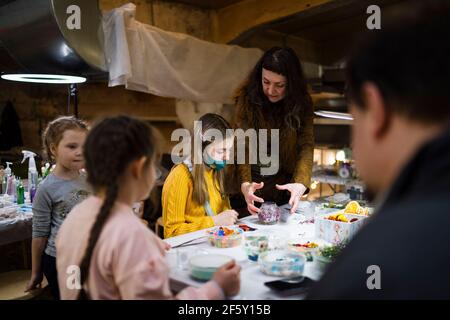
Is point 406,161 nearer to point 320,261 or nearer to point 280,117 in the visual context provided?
point 320,261

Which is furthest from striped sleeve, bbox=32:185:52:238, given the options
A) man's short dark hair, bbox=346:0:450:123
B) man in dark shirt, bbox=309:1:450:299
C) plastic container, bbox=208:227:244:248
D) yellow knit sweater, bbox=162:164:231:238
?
man's short dark hair, bbox=346:0:450:123

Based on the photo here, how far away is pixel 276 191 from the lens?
7.84 ft

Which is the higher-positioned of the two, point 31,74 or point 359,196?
point 31,74

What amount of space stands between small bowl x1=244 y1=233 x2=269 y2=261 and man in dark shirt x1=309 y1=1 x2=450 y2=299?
748 millimetres

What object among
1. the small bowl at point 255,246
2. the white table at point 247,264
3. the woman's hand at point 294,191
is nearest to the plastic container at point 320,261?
the white table at point 247,264

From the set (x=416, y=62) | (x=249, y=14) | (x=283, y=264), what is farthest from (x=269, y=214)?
(x=249, y=14)

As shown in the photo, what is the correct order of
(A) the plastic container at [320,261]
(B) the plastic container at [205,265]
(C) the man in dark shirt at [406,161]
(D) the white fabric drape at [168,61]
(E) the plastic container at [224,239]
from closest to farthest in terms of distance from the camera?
(C) the man in dark shirt at [406,161] < (B) the plastic container at [205,265] < (A) the plastic container at [320,261] < (E) the plastic container at [224,239] < (D) the white fabric drape at [168,61]

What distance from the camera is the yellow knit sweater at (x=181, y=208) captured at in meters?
1.97

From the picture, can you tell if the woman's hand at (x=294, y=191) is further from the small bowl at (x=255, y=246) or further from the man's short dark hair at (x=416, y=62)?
the man's short dark hair at (x=416, y=62)

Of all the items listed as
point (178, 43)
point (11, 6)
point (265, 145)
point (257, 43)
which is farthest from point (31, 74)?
point (257, 43)

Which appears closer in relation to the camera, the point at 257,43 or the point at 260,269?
the point at 260,269

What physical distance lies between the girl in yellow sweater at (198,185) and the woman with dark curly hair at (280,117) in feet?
0.80
